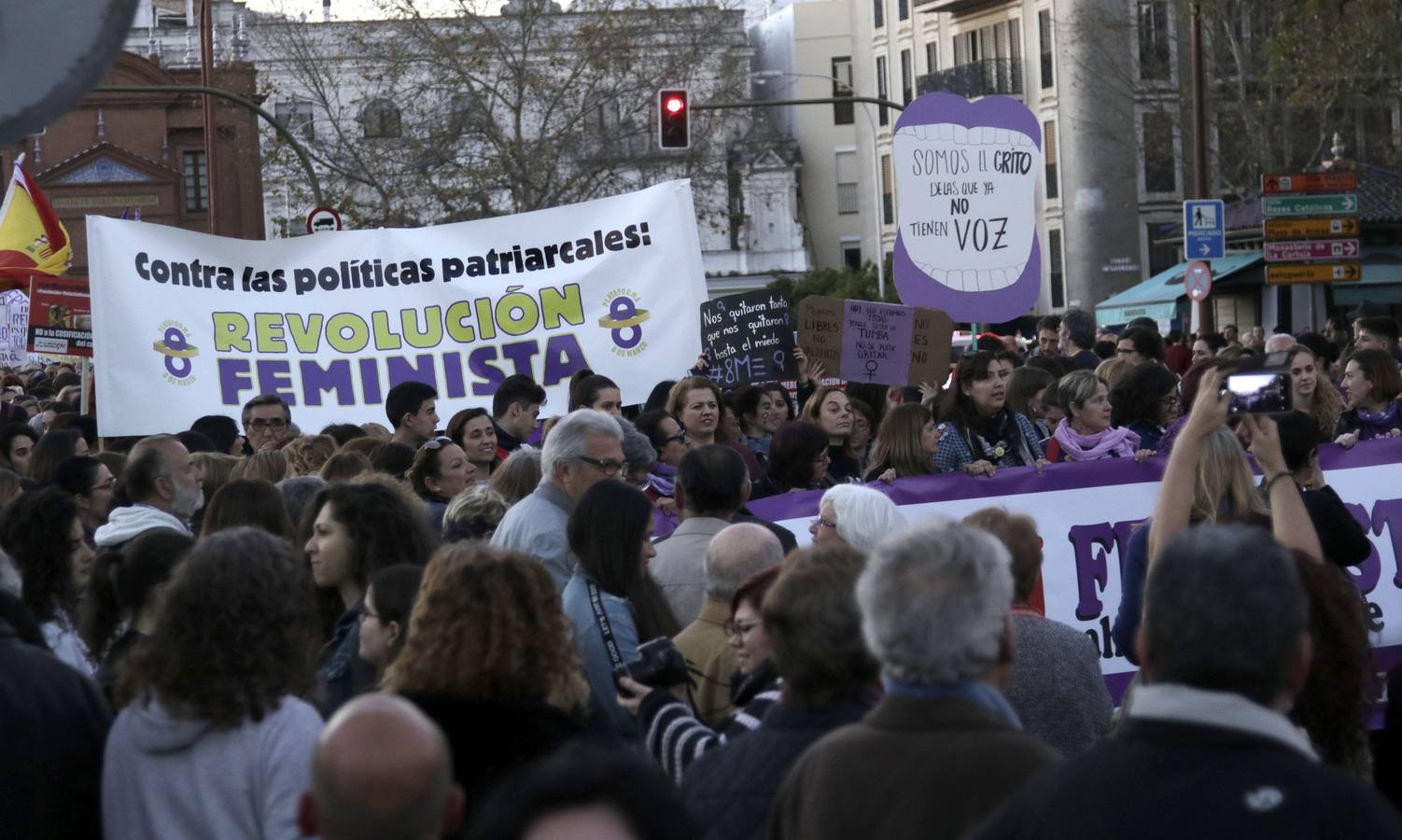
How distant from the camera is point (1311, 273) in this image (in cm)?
1984

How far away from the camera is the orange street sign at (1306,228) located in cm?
1967

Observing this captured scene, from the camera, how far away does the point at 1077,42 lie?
48.0 meters

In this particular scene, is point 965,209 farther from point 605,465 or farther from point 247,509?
point 247,509

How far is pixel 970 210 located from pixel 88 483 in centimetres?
571

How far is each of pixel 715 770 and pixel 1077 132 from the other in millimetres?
49119

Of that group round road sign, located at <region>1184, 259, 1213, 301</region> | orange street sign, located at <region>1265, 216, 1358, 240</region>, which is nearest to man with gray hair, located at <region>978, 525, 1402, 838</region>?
orange street sign, located at <region>1265, 216, 1358, 240</region>

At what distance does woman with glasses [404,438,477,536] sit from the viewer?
830 centimetres

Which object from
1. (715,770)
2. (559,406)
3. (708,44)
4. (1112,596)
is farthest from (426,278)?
(708,44)

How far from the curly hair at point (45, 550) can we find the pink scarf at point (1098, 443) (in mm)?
5015

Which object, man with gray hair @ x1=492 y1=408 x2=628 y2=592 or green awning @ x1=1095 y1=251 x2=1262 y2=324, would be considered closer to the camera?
man with gray hair @ x1=492 y1=408 x2=628 y2=592

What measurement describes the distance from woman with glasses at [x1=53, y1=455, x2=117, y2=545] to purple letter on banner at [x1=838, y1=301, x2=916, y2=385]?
15.2 feet

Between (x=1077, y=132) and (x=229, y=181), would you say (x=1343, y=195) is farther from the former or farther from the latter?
(x=229, y=181)

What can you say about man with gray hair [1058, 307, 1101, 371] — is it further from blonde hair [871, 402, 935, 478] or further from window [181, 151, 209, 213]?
window [181, 151, 209, 213]

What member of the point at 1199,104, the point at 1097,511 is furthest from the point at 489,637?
the point at 1199,104
